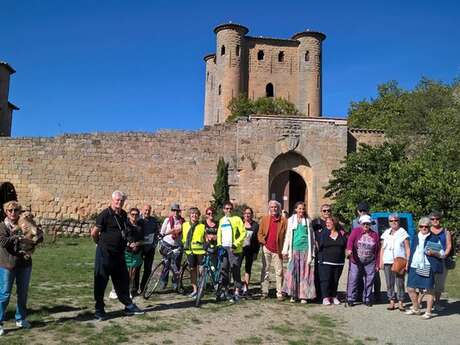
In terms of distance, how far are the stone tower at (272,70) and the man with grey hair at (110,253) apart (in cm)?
3660

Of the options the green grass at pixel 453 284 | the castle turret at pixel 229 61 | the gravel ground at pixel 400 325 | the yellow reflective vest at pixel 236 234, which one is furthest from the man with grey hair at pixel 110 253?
the castle turret at pixel 229 61

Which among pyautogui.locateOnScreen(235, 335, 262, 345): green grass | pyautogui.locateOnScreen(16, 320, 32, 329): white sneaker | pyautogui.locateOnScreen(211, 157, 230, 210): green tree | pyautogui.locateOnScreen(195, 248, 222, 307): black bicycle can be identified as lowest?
pyautogui.locateOnScreen(235, 335, 262, 345): green grass

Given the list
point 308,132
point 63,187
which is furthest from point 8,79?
point 308,132

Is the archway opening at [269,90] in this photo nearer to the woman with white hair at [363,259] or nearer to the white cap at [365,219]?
the white cap at [365,219]

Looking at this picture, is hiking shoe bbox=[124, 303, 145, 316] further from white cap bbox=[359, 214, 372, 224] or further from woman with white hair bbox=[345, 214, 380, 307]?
white cap bbox=[359, 214, 372, 224]

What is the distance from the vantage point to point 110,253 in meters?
6.91

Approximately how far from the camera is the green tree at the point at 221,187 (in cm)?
2386

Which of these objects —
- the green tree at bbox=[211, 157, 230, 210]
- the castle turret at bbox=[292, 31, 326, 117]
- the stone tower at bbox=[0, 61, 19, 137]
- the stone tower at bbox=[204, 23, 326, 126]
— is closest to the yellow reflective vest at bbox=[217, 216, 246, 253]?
the green tree at bbox=[211, 157, 230, 210]

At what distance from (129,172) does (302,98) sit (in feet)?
78.3

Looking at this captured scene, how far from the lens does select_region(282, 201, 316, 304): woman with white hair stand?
8.72m

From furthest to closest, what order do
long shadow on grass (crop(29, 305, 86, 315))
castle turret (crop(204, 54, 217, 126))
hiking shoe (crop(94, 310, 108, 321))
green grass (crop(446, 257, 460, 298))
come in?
castle turret (crop(204, 54, 217, 126)) < green grass (crop(446, 257, 460, 298)) < long shadow on grass (crop(29, 305, 86, 315)) < hiking shoe (crop(94, 310, 108, 321))

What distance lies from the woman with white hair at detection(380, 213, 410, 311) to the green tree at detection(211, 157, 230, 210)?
15.6 m

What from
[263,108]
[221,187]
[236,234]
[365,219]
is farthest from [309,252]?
[263,108]

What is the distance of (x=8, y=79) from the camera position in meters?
34.1
